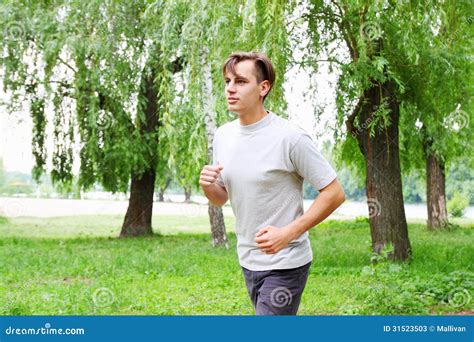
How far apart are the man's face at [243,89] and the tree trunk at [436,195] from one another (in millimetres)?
11886

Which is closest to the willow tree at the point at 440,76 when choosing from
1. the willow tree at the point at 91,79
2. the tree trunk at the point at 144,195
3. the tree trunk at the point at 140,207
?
the willow tree at the point at 91,79

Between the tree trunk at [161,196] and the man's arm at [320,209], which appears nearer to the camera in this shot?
the man's arm at [320,209]

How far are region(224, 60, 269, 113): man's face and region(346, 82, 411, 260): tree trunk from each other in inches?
226

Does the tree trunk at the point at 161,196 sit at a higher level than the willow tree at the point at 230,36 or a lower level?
lower

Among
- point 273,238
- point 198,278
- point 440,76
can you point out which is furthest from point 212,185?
point 440,76

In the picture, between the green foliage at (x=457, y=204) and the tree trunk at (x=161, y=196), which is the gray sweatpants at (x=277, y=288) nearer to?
the green foliage at (x=457, y=204)

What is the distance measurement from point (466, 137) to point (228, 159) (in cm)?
1000

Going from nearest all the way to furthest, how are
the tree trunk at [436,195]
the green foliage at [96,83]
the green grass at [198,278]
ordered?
the green grass at [198,278]
the green foliage at [96,83]
the tree trunk at [436,195]

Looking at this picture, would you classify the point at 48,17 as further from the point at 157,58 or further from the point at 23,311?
the point at 23,311

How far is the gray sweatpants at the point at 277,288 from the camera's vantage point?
8.36ft

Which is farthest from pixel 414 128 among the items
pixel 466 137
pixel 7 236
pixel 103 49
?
pixel 7 236

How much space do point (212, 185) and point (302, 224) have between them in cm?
43

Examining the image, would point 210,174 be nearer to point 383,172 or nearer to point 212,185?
point 212,185

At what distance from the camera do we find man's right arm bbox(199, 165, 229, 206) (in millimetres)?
2592
